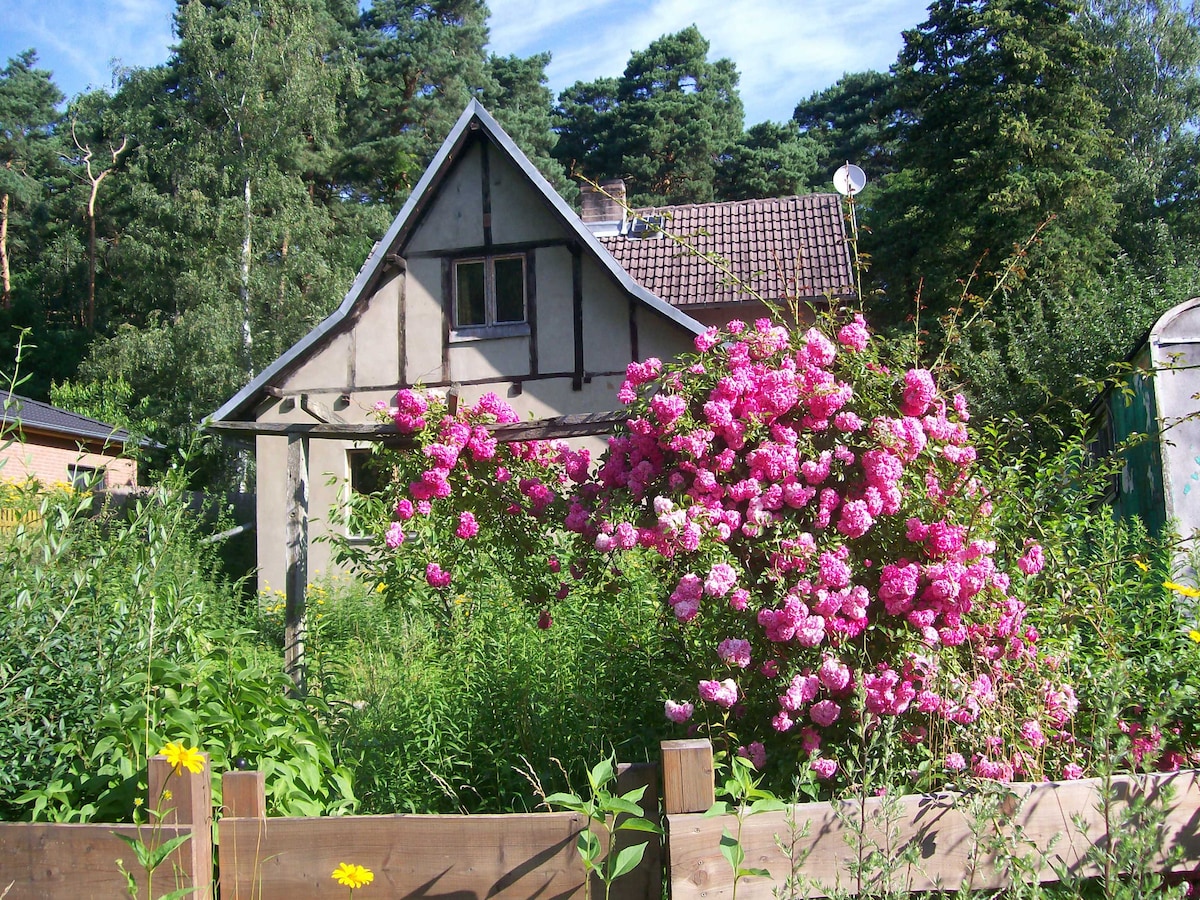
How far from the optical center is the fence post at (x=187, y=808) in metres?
2.44

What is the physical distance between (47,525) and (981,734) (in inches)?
116

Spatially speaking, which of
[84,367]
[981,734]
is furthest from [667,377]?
[84,367]

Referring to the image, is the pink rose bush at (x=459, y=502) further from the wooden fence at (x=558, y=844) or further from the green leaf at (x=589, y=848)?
the green leaf at (x=589, y=848)

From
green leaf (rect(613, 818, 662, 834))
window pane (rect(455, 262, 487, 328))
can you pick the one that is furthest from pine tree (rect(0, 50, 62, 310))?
green leaf (rect(613, 818, 662, 834))

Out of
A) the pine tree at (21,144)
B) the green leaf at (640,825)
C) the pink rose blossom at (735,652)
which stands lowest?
the green leaf at (640,825)

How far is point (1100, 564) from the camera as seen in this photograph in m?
3.65

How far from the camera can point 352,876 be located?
7.41ft

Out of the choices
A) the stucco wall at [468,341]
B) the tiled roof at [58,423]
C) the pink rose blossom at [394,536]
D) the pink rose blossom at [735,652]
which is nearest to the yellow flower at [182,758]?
the pink rose blossom at [735,652]

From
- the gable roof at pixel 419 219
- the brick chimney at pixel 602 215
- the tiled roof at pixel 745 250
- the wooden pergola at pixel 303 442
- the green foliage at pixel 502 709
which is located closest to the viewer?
the green foliage at pixel 502 709

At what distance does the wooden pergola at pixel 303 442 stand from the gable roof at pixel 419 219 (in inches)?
257

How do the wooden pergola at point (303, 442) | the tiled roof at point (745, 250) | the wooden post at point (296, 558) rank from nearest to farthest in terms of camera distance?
the wooden pergola at point (303, 442) < the wooden post at point (296, 558) < the tiled roof at point (745, 250)

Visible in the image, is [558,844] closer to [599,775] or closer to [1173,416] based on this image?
[599,775]

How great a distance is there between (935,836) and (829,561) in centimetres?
88

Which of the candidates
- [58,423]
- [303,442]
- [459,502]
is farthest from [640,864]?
[58,423]
